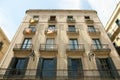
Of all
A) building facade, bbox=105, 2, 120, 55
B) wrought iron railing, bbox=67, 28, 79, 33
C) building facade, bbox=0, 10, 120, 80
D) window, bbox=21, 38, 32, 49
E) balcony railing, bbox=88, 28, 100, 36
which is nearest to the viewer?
building facade, bbox=0, 10, 120, 80

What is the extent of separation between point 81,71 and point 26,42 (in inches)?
309

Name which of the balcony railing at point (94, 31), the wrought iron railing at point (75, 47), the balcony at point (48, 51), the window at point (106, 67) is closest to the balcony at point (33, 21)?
the balcony at point (48, 51)

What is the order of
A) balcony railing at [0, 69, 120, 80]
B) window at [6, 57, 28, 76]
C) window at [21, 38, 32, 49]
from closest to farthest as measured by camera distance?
balcony railing at [0, 69, 120, 80], window at [6, 57, 28, 76], window at [21, 38, 32, 49]

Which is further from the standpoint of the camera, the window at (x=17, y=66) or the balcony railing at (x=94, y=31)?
the balcony railing at (x=94, y=31)

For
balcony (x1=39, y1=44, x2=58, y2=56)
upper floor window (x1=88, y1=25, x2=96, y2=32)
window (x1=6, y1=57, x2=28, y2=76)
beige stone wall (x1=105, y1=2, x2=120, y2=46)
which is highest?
beige stone wall (x1=105, y1=2, x2=120, y2=46)

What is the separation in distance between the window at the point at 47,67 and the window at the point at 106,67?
455cm

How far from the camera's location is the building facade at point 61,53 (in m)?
12.1

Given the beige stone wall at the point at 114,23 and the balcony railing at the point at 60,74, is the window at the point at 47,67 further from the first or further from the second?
the beige stone wall at the point at 114,23

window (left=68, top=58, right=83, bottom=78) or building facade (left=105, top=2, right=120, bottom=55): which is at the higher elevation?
building facade (left=105, top=2, right=120, bottom=55)

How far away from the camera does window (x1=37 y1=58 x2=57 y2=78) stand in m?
12.1

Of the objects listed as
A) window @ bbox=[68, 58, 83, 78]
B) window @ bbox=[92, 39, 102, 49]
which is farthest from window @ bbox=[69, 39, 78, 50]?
window @ bbox=[92, 39, 102, 49]

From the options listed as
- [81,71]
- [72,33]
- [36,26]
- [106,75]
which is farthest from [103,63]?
[36,26]

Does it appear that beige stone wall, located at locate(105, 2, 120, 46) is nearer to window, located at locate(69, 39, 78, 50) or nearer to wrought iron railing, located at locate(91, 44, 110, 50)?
wrought iron railing, located at locate(91, 44, 110, 50)

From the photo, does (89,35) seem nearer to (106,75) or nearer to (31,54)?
(106,75)
